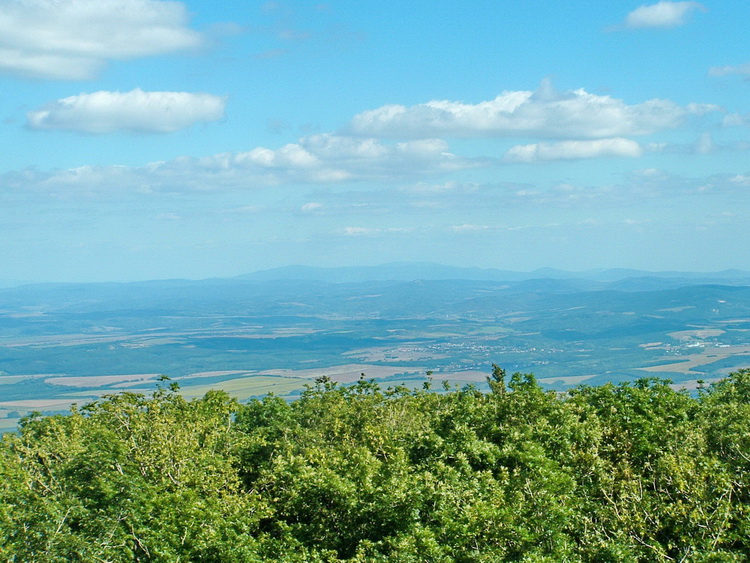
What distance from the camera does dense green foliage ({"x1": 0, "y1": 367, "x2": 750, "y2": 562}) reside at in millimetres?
24547

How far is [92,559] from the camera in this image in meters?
23.8

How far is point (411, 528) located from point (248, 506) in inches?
273

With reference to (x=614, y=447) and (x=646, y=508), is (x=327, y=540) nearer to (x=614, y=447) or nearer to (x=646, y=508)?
(x=646, y=508)

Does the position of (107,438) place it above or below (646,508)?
above

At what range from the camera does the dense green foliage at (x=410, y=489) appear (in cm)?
2455

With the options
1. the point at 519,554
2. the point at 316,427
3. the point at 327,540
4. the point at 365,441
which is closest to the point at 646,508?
the point at 519,554

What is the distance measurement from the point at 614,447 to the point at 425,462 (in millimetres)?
8139

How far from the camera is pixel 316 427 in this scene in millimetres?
42125

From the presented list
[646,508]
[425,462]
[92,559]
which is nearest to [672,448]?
[646,508]

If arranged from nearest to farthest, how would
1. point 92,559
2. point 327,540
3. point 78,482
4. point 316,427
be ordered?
point 92,559 → point 327,540 → point 78,482 → point 316,427

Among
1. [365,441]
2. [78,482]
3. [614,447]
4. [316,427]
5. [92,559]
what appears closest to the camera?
[92,559]

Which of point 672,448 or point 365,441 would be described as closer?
point 672,448

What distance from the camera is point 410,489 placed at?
26219mm

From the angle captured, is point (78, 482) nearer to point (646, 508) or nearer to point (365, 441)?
point (365, 441)
